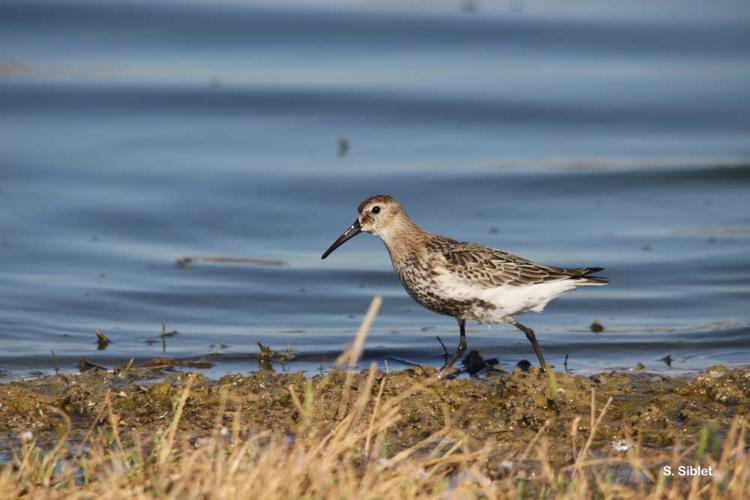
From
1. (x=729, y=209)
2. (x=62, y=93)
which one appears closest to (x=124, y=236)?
(x=62, y=93)

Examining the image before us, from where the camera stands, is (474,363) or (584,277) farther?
(474,363)

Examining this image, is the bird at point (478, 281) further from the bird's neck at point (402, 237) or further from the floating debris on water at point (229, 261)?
the floating debris on water at point (229, 261)

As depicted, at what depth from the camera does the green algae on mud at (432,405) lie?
6.29 meters

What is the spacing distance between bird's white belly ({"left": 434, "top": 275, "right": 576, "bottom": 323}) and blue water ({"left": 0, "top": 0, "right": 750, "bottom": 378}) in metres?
→ 0.86

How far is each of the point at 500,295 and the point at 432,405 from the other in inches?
64.1

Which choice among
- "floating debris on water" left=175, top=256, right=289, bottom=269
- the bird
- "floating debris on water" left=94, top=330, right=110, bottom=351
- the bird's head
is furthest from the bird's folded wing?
"floating debris on water" left=175, top=256, right=289, bottom=269

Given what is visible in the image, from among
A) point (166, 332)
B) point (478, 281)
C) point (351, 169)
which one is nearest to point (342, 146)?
point (351, 169)

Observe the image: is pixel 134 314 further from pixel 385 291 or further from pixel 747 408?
pixel 747 408

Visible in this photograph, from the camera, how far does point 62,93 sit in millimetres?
15594

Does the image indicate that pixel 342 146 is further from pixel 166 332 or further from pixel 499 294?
pixel 499 294

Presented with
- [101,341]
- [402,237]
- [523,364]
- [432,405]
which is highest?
[402,237]

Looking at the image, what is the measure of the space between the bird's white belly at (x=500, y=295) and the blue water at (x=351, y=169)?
2.81 feet

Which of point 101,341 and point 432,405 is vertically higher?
point 101,341

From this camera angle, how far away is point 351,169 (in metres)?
13.7
